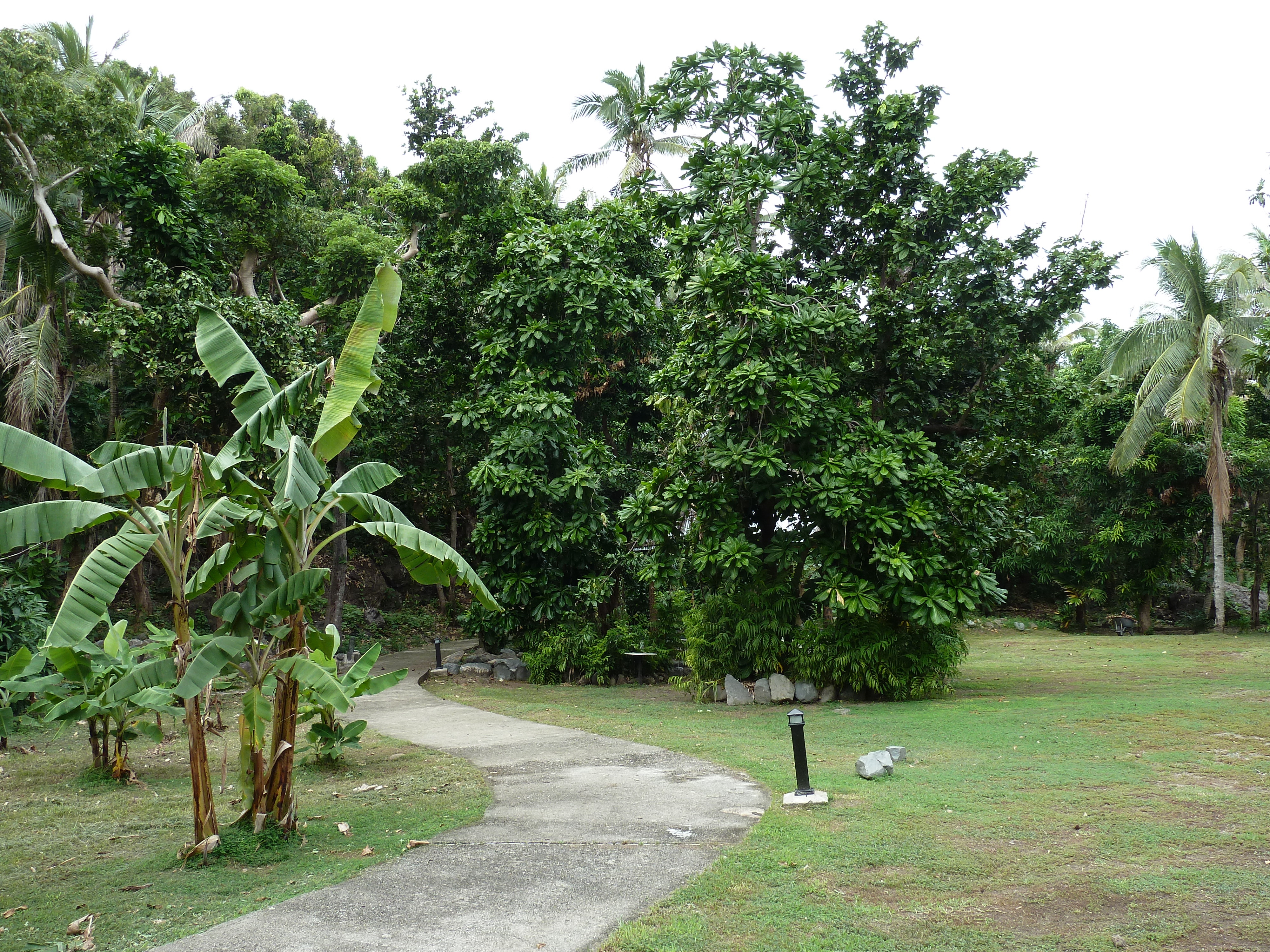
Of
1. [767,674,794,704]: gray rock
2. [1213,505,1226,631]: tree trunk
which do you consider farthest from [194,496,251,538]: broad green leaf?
[1213,505,1226,631]: tree trunk

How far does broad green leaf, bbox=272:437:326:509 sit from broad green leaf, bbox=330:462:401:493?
17.9 inches

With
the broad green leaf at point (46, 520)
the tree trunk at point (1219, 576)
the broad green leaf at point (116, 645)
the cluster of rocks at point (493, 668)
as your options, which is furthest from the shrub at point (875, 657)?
the tree trunk at point (1219, 576)

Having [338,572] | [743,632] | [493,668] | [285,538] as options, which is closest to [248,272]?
[338,572]

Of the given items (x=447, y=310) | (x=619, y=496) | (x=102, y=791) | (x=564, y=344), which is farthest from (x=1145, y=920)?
(x=447, y=310)

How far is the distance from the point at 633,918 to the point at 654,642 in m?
11.6

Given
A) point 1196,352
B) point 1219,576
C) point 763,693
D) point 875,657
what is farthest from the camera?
point 1219,576

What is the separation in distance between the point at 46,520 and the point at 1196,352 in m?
25.1

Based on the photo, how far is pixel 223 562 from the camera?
6102 mm

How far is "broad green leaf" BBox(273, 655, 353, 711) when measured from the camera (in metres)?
5.67

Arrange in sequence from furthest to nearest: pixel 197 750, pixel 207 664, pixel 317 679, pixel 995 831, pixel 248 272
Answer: pixel 248 272 → pixel 995 831 → pixel 317 679 → pixel 197 750 → pixel 207 664

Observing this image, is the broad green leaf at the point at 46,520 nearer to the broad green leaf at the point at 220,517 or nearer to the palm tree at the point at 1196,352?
the broad green leaf at the point at 220,517

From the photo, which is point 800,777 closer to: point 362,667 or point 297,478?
point 362,667

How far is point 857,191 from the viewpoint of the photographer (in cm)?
1327

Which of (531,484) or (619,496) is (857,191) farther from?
(619,496)
